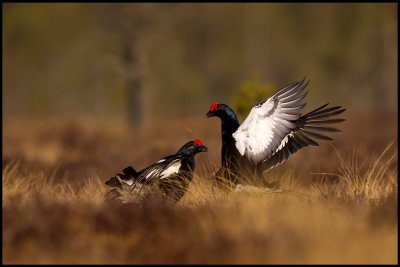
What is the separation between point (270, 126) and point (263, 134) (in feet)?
0.32

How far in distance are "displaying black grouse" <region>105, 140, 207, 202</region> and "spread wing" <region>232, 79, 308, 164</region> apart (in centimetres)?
55

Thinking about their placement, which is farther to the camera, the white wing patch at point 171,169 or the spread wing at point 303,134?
the spread wing at point 303,134

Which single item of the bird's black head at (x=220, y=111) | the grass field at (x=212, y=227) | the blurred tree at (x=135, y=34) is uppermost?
the blurred tree at (x=135, y=34)

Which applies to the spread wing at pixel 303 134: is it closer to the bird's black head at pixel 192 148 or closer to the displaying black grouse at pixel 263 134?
the displaying black grouse at pixel 263 134

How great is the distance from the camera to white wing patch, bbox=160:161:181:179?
6348 millimetres

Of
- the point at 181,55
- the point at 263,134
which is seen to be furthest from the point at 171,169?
the point at 181,55

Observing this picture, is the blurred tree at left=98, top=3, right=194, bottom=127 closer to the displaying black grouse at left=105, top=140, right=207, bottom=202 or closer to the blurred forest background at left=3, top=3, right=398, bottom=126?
the blurred forest background at left=3, top=3, right=398, bottom=126

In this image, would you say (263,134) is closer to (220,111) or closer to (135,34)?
(220,111)

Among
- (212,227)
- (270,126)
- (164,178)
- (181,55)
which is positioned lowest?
(212,227)

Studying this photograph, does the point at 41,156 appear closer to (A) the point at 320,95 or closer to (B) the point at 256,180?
(B) the point at 256,180

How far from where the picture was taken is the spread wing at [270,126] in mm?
6461

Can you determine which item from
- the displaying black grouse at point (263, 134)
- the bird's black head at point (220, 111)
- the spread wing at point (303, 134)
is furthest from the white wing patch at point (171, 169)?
Answer: the spread wing at point (303, 134)

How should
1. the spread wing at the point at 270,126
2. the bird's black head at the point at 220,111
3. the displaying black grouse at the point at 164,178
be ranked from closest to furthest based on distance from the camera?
the displaying black grouse at the point at 164,178 → the spread wing at the point at 270,126 → the bird's black head at the point at 220,111

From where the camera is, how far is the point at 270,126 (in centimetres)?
653
